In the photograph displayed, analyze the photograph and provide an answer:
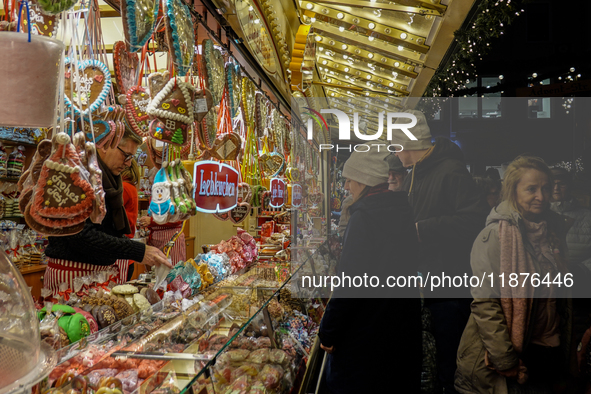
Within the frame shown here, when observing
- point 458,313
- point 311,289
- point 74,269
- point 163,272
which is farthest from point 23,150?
point 458,313

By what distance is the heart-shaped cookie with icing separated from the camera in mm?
961

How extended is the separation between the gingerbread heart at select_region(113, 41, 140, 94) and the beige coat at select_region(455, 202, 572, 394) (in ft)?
6.43

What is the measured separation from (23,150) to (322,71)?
3323 millimetres

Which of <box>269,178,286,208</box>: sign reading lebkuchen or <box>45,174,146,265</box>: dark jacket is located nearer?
<box>45,174,146,265</box>: dark jacket

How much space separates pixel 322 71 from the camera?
5156 millimetres

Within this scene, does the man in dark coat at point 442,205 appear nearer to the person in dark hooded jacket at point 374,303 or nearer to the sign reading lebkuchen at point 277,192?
the person in dark hooded jacket at point 374,303

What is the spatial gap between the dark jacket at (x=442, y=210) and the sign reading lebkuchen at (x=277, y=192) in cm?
228

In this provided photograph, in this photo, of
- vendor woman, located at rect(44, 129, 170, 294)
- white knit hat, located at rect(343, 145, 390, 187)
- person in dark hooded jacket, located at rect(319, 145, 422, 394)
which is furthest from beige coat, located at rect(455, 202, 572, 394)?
vendor woman, located at rect(44, 129, 170, 294)

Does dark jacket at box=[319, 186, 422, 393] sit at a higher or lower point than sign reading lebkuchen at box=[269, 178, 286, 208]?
lower

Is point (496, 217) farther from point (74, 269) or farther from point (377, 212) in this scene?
point (74, 269)

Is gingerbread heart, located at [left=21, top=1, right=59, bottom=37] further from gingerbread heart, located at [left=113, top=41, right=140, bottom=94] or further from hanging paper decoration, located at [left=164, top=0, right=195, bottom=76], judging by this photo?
gingerbread heart, located at [left=113, top=41, right=140, bottom=94]

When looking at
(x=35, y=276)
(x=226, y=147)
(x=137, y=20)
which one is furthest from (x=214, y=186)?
(x=35, y=276)

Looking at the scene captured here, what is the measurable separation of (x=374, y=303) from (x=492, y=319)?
0.67 metres

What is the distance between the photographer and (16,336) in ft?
1.83
